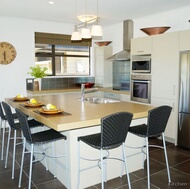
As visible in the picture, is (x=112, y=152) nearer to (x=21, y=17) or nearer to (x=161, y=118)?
(x=161, y=118)

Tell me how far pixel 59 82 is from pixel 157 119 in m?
4.01

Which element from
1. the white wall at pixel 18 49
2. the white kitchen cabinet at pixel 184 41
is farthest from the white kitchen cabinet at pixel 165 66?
the white wall at pixel 18 49

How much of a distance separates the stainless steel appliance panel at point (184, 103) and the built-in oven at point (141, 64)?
0.76 meters

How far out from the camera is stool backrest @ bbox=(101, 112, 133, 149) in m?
2.08

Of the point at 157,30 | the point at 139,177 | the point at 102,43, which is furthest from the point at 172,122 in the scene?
the point at 102,43

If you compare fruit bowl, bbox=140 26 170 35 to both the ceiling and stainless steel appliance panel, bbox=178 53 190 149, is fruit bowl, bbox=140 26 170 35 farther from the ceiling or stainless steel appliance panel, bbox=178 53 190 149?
stainless steel appliance panel, bbox=178 53 190 149

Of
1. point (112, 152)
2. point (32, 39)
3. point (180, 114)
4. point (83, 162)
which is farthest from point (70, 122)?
point (32, 39)

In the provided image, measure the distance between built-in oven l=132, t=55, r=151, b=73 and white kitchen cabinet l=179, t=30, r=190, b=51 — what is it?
76 cm

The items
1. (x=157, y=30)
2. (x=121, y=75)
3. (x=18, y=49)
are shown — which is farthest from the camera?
(x=121, y=75)

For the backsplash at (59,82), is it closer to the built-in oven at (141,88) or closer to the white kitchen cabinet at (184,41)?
the built-in oven at (141,88)

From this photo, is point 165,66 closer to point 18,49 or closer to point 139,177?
point 139,177

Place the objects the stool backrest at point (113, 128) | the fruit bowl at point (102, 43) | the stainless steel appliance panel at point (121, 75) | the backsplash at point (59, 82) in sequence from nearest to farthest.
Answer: the stool backrest at point (113, 128) < the backsplash at point (59, 82) < the stainless steel appliance panel at point (121, 75) < the fruit bowl at point (102, 43)

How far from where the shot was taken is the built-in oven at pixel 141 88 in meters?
4.57

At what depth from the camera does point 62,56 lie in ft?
20.5
